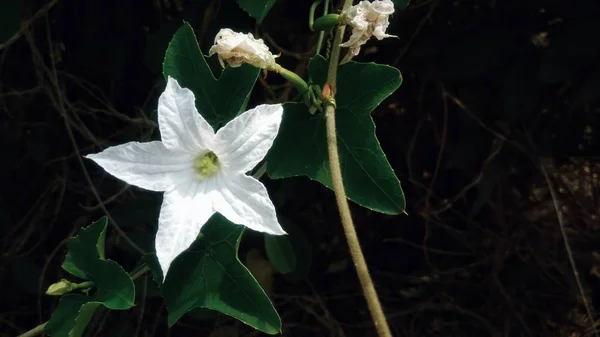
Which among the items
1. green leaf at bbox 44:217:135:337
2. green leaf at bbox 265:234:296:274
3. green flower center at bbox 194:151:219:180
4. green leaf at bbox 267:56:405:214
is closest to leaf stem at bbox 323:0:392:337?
green leaf at bbox 267:56:405:214

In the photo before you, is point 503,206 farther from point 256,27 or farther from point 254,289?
point 254,289

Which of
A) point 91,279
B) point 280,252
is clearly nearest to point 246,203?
point 91,279

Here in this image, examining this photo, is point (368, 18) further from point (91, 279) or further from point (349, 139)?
point (91, 279)

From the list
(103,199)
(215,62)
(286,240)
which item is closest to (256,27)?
(215,62)

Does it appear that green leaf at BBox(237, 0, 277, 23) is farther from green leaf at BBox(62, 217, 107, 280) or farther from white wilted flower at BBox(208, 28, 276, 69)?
green leaf at BBox(62, 217, 107, 280)

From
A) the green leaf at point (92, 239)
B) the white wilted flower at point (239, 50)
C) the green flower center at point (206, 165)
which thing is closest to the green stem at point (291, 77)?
the white wilted flower at point (239, 50)
